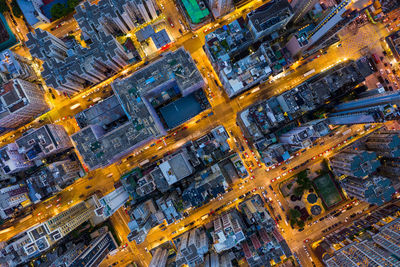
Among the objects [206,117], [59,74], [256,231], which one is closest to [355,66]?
[206,117]

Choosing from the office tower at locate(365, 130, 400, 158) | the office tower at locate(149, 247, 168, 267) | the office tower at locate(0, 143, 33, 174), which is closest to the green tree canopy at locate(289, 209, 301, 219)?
the office tower at locate(365, 130, 400, 158)

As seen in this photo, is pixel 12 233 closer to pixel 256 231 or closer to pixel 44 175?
pixel 44 175

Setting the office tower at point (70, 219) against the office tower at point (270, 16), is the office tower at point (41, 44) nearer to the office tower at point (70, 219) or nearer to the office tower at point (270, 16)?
the office tower at point (70, 219)

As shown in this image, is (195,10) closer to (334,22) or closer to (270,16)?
(270,16)

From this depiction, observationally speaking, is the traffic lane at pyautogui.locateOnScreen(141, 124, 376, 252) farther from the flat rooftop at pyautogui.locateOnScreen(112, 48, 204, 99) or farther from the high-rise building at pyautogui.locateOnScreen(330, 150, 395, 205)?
the flat rooftop at pyautogui.locateOnScreen(112, 48, 204, 99)

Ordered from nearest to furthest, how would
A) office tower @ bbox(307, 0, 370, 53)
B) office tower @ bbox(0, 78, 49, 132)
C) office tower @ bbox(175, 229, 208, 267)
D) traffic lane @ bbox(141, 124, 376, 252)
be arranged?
office tower @ bbox(307, 0, 370, 53), office tower @ bbox(175, 229, 208, 267), office tower @ bbox(0, 78, 49, 132), traffic lane @ bbox(141, 124, 376, 252)
